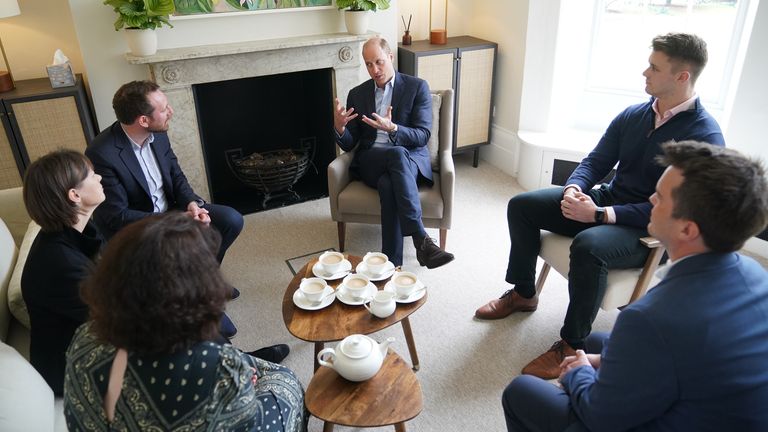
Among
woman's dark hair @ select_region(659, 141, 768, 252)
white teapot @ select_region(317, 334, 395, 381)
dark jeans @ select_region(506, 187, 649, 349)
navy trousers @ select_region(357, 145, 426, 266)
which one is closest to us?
woman's dark hair @ select_region(659, 141, 768, 252)

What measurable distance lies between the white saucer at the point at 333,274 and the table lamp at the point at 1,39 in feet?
7.27

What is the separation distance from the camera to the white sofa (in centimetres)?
129

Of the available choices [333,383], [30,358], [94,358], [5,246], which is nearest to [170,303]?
[94,358]

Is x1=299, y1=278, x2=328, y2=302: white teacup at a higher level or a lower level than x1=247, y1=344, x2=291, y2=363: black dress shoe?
higher

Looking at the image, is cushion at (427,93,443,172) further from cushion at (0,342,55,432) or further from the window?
cushion at (0,342,55,432)

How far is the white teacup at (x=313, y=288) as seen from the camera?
188 cm

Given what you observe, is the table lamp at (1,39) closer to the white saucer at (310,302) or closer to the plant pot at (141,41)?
the plant pot at (141,41)

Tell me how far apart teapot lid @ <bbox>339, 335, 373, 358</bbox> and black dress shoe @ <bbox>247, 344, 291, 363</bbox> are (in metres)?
0.74

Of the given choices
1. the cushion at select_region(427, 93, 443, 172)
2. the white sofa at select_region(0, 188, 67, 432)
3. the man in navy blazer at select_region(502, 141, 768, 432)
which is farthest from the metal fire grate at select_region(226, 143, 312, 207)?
the man in navy blazer at select_region(502, 141, 768, 432)

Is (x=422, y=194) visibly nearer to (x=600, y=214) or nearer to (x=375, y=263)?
(x=375, y=263)

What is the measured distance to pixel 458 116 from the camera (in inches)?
156

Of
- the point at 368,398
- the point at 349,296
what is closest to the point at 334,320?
the point at 349,296

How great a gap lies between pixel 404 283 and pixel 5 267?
145 cm

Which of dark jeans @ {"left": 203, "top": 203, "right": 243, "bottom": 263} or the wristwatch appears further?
dark jeans @ {"left": 203, "top": 203, "right": 243, "bottom": 263}
